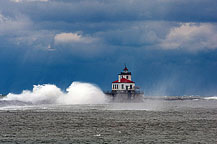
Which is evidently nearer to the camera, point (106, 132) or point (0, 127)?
point (106, 132)

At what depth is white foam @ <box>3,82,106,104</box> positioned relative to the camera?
4395 inches

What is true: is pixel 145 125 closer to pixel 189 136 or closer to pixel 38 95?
pixel 189 136

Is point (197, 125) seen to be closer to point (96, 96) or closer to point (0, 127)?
point (0, 127)

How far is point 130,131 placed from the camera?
36.1 metres

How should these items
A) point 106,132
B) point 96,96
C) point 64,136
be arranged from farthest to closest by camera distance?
point 96,96 < point 106,132 < point 64,136

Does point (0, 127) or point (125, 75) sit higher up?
point (125, 75)

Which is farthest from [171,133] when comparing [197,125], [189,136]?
[197,125]

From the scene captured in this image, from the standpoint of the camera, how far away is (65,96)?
11544 cm

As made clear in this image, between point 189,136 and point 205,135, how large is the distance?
1.49 metres

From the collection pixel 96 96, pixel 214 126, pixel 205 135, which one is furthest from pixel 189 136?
pixel 96 96

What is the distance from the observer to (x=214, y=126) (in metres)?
40.2

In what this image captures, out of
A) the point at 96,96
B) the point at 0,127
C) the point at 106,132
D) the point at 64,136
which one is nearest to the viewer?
the point at 64,136

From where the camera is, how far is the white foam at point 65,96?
11162 centimetres

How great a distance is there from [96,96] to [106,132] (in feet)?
251
